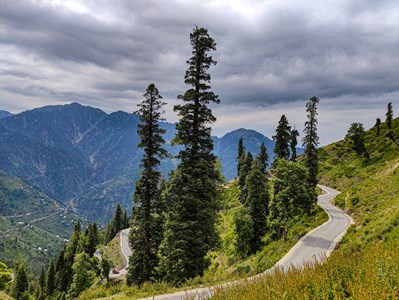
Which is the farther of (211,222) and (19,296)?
(19,296)

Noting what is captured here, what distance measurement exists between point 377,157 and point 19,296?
88225 millimetres

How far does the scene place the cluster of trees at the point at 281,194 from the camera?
31172 millimetres

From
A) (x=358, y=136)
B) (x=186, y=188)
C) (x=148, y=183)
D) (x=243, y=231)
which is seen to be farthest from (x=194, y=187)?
(x=358, y=136)

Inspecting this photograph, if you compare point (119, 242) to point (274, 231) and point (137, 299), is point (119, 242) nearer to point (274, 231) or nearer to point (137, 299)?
point (274, 231)

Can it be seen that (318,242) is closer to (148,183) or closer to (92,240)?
(148,183)

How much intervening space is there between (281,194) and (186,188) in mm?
14798

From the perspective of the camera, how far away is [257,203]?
4147cm

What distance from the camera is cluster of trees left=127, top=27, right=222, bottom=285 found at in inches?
800

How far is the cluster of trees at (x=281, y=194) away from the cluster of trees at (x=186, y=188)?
12.5m

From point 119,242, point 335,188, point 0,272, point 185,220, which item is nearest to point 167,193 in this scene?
point 185,220

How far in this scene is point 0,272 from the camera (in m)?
19.2

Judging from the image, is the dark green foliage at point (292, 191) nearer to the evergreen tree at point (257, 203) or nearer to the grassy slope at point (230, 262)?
the grassy slope at point (230, 262)

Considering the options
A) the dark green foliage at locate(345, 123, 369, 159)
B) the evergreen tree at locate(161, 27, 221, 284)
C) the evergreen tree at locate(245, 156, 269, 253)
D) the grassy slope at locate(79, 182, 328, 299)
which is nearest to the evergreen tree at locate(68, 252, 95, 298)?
the grassy slope at locate(79, 182, 328, 299)

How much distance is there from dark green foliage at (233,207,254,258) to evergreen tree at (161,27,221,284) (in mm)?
15798
